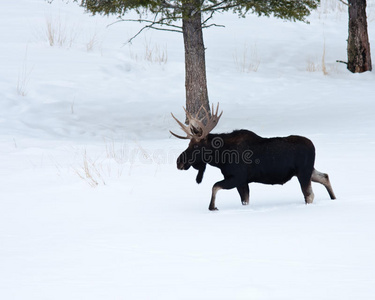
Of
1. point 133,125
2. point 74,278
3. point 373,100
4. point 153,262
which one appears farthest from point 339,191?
point 373,100

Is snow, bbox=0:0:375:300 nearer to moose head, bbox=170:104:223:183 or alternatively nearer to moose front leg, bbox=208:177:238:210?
moose front leg, bbox=208:177:238:210

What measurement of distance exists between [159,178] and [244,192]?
2.00 meters

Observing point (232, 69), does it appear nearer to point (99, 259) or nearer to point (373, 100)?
point (373, 100)

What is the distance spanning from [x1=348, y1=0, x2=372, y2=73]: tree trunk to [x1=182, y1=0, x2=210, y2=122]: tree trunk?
660 centimetres

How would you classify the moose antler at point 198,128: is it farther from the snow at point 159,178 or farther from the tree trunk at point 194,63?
the tree trunk at point 194,63

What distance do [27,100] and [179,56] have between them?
6245 mm

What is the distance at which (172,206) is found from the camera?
6.73 metres

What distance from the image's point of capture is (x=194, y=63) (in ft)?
42.4

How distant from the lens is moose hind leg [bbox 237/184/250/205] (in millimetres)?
6594

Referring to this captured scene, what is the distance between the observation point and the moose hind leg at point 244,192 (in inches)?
260

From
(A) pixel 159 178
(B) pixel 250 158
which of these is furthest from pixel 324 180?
(A) pixel 159 178

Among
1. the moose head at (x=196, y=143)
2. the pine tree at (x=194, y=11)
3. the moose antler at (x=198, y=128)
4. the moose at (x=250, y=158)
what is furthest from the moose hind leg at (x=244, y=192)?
the pine tree at (x=194, y=11)

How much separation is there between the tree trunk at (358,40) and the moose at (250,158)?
1212cm

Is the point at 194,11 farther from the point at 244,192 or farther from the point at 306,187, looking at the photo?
the point at 306,187
